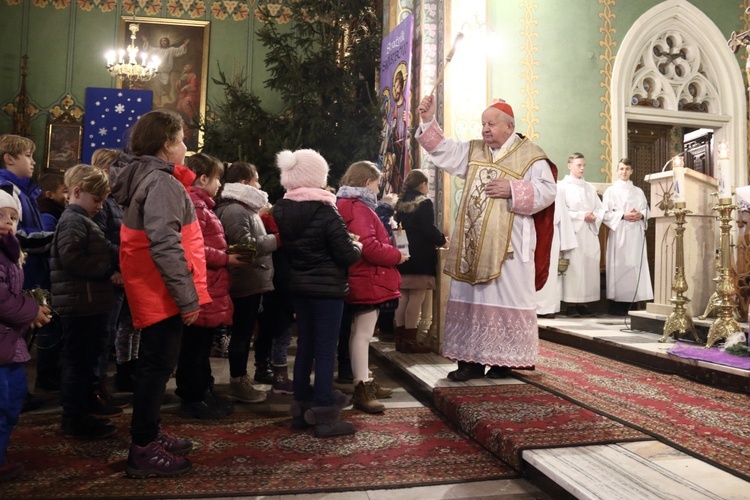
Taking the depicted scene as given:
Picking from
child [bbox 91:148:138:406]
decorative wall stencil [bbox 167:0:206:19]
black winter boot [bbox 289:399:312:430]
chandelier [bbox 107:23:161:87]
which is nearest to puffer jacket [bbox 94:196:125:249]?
child [bbox 91:148:138:406]

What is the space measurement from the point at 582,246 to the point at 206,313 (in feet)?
17.9

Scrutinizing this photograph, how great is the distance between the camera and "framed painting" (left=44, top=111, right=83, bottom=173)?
1111 cm

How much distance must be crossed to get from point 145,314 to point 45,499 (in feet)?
2.52

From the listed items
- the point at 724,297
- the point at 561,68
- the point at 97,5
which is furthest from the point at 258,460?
the point at 97,5

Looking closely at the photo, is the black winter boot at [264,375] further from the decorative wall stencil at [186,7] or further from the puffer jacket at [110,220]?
the decorative wall stencil at [186,7]

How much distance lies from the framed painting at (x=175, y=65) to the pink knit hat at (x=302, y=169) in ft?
29.7

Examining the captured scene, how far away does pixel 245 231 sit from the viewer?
3.60m

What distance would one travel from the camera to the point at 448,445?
9.84ft

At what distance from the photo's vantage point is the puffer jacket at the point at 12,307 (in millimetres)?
2336

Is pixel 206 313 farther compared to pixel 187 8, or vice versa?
pixel 187 8

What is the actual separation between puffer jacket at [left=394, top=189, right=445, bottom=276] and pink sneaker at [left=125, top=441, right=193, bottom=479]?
9.23 feet

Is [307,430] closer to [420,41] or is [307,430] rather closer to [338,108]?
[420,41]

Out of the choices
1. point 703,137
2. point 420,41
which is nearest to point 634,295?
point 703,137

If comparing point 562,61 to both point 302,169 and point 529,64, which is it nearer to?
point 529,64
